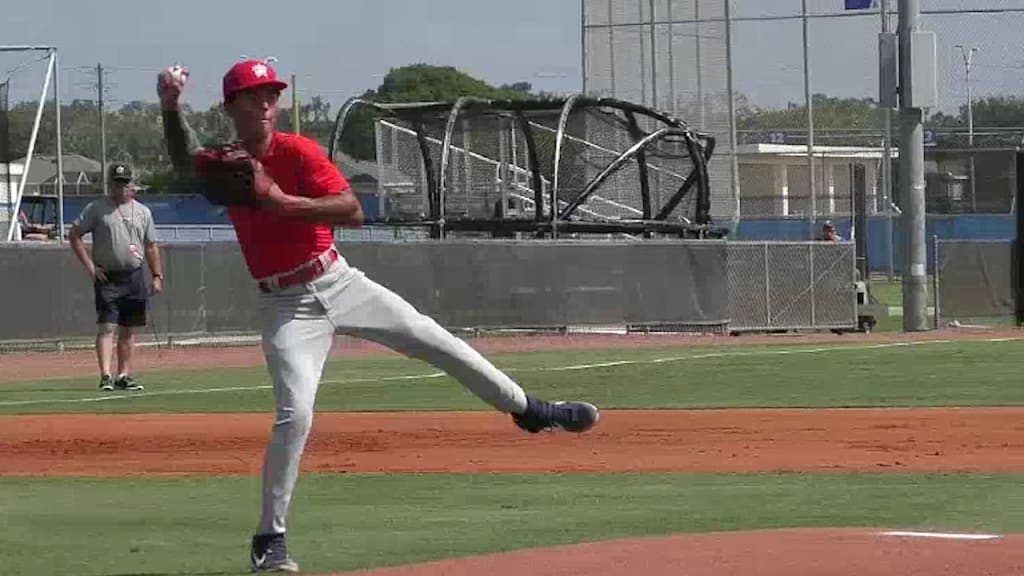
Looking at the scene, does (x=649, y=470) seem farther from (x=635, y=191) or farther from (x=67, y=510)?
(x=635, y=191)

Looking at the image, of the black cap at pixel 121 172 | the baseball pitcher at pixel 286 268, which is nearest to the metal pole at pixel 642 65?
the black cap at pixel 121 172

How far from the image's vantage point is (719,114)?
3453 centimetres

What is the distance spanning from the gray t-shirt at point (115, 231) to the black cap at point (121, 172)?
0.71 ft

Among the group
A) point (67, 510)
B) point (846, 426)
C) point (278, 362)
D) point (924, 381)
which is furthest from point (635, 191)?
point (278, 362)

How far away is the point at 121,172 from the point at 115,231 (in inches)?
20.9

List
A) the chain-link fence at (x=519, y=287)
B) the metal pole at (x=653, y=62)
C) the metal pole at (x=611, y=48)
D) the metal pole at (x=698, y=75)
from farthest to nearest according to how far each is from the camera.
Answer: the metal pole at (x=611, y=48), the metal pole at (x=653, y=62), the metal pole at (x=698, y=75), the chain-link fence at (x=519, y=287)

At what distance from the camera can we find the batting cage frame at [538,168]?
1139 inches

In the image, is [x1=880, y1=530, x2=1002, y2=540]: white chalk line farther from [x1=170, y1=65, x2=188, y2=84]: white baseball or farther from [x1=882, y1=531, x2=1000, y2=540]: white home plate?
[x1=170, y1=65, x2=188, y2=84]: white baseball

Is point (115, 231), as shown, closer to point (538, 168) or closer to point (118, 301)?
point (118, 301)

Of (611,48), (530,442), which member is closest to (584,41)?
(611,48)

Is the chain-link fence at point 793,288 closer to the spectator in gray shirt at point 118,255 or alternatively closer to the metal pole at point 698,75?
the metal pole at point 698,75

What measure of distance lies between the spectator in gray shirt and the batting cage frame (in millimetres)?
11331

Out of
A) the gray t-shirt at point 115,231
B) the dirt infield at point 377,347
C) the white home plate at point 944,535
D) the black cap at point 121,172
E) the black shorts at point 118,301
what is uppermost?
the black cap at point 121,172

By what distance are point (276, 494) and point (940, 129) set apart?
112ft
